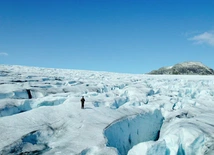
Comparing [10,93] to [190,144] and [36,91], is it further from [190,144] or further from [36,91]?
[190,144]

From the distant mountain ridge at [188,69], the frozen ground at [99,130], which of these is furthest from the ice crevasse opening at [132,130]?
the distant mountain ridge at [188,69]

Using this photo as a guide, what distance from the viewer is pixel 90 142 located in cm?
564

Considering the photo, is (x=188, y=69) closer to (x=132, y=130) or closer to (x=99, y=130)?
(x=132, y=130)

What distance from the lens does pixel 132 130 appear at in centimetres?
840

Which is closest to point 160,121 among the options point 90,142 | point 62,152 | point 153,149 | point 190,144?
point 190,144

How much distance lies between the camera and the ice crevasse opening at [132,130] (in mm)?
7020

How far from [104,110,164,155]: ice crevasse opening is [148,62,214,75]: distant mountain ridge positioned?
46.5 metres

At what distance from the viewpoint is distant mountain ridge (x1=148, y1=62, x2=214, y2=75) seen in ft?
183

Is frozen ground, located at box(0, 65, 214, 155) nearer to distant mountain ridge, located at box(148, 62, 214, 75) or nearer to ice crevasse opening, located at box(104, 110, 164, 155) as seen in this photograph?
ice crevasse opening, located at box(104, 110, 164, 155)

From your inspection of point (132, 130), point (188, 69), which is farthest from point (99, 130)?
point (188, 69)

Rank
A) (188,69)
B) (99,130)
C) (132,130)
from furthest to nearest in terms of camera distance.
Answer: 1. (188,69)
2. (132,130)
3. (99,130)

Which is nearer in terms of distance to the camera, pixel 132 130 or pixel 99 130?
pixel 99 130

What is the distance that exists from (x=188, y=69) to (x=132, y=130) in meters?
53.2

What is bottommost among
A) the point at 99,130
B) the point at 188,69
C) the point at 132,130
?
the point at 132,130
